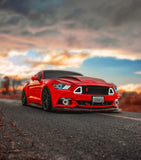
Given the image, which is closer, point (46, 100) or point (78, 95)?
point (78, 95)

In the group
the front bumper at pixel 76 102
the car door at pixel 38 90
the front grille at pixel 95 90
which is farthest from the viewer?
the car door at pixel 38 90

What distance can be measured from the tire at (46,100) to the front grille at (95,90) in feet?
3.19

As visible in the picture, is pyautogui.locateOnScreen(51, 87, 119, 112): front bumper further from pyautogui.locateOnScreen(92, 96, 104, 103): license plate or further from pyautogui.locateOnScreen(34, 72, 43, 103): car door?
pyautogui.locateOnScreen(34, 72, 43, 103): car door

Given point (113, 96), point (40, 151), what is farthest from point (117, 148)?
point (113, 96)

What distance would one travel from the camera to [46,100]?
6250 millimetres

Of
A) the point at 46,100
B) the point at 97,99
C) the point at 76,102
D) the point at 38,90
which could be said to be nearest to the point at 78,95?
the point at 76,102

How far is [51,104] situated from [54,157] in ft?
13.1

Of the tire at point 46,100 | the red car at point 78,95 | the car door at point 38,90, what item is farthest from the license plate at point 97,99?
the car door at point 38,90

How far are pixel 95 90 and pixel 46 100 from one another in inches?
55.2

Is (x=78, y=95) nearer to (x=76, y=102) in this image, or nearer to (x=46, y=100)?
(x=76, y=102)

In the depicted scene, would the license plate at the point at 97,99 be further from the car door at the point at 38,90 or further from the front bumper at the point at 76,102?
the car door at the point at 38,90

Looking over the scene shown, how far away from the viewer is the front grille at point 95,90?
5.94m

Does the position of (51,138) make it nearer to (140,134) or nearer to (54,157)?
(54,157)

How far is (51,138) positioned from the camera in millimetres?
2689
